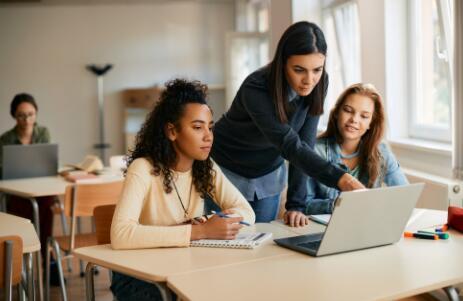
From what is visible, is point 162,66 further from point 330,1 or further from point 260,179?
point 260,179

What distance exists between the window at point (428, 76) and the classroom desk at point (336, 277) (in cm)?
204

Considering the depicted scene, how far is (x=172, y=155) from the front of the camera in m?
2.26

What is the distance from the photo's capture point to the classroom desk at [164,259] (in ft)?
5.73

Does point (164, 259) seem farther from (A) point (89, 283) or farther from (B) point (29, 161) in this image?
(B) point (29, 161)

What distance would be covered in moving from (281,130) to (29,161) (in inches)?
93.4

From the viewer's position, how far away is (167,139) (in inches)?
88.5

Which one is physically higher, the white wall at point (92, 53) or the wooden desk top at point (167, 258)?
the white wall at point (92, 53)

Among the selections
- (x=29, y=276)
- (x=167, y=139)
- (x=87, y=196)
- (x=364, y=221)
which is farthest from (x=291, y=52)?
(x=87, y=196)

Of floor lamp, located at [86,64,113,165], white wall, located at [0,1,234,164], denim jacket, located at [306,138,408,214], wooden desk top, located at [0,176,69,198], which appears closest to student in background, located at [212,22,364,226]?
denim jacket, located at [306,138,408,214]

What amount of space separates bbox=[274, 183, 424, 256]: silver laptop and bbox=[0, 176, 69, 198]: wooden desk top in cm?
203

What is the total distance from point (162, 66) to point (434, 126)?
5460 millimetres

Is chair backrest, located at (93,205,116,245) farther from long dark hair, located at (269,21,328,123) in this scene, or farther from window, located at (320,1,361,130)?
window, located at (320,1,361,130)

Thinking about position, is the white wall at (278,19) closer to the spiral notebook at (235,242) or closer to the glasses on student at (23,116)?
the glasses on student at (23,116)

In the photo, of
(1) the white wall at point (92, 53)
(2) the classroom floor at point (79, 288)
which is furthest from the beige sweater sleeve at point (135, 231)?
(1) the white wall at point (92, 53)
